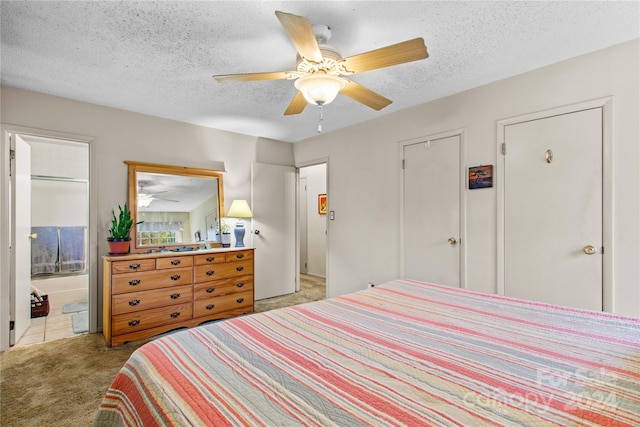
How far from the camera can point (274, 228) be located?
458 centimetres

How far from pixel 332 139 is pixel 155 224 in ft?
8.21

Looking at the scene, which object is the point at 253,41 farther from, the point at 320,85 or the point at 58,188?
the point at 58,188

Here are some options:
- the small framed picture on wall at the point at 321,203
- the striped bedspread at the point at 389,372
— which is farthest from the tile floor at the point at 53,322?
the small framed picture on wall at the point at 321,203

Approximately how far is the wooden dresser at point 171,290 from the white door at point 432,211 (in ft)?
6.56

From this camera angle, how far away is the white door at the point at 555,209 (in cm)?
220

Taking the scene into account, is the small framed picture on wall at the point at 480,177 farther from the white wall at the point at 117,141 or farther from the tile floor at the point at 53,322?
the tile floor at the point at 53,322

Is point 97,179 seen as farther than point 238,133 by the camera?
No

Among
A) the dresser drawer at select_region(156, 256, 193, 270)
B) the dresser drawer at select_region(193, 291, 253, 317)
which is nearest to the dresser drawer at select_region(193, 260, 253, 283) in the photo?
the dresser drawer at select_region(156, 256, 193, 270)

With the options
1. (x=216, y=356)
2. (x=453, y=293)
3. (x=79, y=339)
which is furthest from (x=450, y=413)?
(x=79, y=339)

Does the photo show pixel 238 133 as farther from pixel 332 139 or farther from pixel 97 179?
pixel 97 179

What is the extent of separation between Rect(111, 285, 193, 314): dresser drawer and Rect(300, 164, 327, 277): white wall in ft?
9.84

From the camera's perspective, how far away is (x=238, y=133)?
4285 mm

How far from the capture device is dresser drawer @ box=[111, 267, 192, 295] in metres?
2.84

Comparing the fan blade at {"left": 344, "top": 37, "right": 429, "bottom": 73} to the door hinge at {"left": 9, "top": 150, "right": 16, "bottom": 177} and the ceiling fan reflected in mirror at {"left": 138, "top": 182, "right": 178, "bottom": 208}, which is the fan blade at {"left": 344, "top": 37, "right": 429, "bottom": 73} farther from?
the door hinge at {"left": 9, "top": 150, "right": 16, "bottom": 177}
